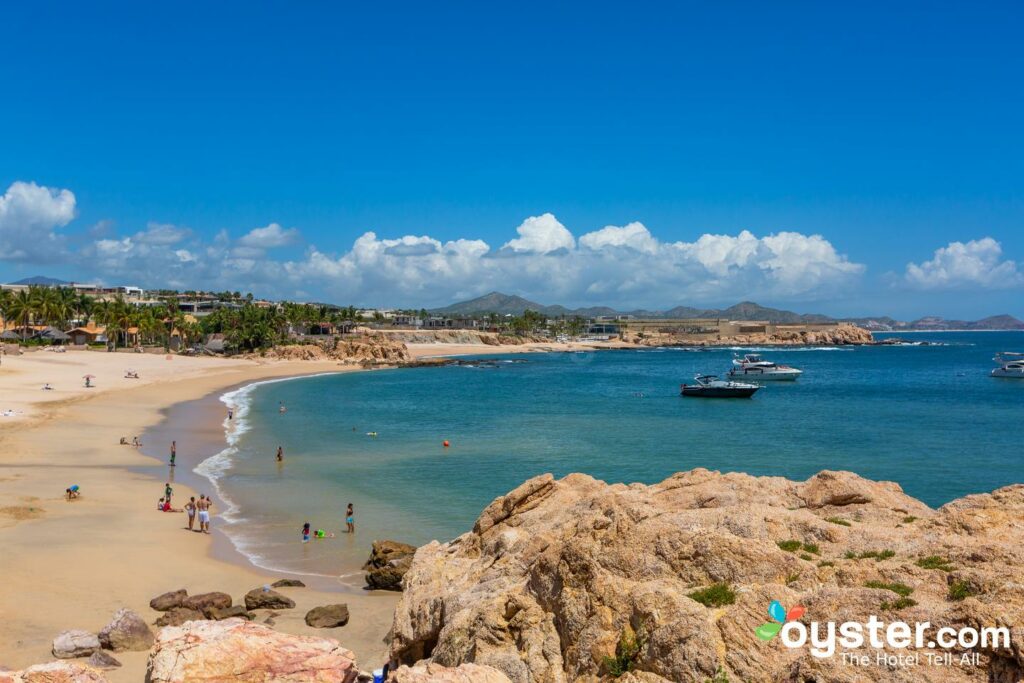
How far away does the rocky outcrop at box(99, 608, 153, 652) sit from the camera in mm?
14969

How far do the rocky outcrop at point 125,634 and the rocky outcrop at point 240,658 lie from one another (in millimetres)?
7084

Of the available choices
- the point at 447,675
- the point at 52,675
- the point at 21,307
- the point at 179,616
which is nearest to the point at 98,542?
the point at 179,616

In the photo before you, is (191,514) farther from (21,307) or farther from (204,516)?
(21,307)

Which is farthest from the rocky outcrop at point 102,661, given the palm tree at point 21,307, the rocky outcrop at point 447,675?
the palm tree at point 21,307

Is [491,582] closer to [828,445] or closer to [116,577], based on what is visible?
[116,577]

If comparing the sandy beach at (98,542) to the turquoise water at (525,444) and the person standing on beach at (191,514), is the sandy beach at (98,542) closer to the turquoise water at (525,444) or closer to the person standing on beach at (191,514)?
the person standing on beach at (191,514)

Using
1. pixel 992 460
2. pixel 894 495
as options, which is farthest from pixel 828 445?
pixel 894 495

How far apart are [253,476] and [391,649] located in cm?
2638

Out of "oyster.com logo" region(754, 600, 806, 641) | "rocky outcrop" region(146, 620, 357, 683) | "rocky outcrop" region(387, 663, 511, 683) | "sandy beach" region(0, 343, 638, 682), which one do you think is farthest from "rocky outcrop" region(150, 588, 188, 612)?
"oyster.com logo" region(754, 600, 806, 641)

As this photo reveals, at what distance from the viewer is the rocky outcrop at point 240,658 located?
27.9 ft

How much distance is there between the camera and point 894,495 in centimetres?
1260

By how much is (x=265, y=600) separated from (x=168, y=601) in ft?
7.28

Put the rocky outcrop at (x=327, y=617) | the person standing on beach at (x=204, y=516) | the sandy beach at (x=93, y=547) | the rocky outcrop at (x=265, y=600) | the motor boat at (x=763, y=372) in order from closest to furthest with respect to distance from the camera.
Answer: the sandy beach at (x=93, y=547) < the rocky outcrop at (x=327, y=617) < the rocky outcrop at (x=265, y=600) < the person standing on beach at (x=204, y=516) < the motor boat at (x=763, y=372)

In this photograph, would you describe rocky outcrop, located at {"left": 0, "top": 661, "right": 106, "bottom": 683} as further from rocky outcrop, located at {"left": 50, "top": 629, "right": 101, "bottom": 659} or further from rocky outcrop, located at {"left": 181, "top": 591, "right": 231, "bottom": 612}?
rocky outcrop, located at {"left": 181, "top": 591, "right": 231, "bottom": 612}
